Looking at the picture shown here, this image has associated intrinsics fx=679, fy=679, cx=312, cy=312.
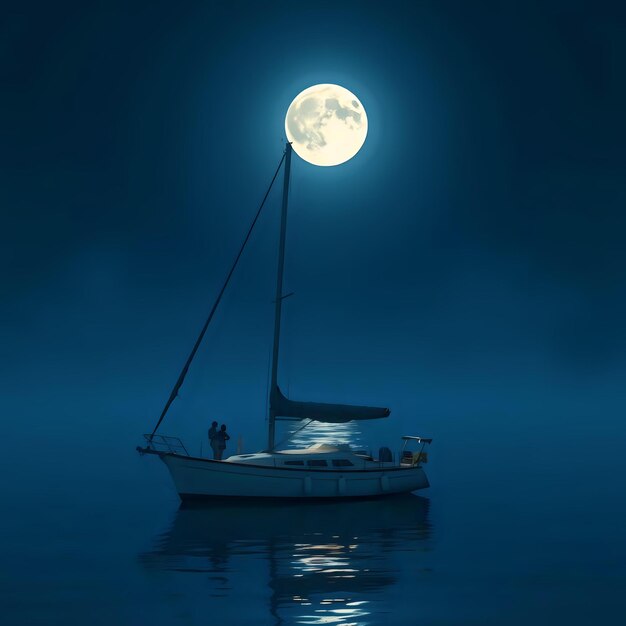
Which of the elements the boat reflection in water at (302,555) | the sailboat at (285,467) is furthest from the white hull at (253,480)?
the boat reflection in water at (302,555)

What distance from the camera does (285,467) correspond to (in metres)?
33.8

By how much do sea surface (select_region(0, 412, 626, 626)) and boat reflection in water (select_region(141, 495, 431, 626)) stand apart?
82 millimetres

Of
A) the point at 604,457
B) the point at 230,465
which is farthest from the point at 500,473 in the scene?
the point at 230,465

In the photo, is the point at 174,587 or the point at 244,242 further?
the point at 244,242

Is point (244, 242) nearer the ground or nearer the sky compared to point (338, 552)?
nearer the sky

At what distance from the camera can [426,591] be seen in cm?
2083

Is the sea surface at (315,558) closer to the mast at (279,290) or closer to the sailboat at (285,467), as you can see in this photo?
the sailboat at (285,467)

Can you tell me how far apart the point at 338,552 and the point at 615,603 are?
9.62m

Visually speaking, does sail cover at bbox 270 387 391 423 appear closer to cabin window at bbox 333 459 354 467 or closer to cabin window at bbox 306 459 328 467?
cabin window at bbox 333 459 354 467

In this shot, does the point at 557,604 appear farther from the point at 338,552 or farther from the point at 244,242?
the point at 244,242

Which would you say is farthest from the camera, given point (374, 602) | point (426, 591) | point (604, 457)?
point (604, 457)

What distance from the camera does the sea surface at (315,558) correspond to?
1889 centimetres

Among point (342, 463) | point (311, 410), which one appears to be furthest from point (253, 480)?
point (311, 410)

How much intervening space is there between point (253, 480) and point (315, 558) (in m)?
9.49
